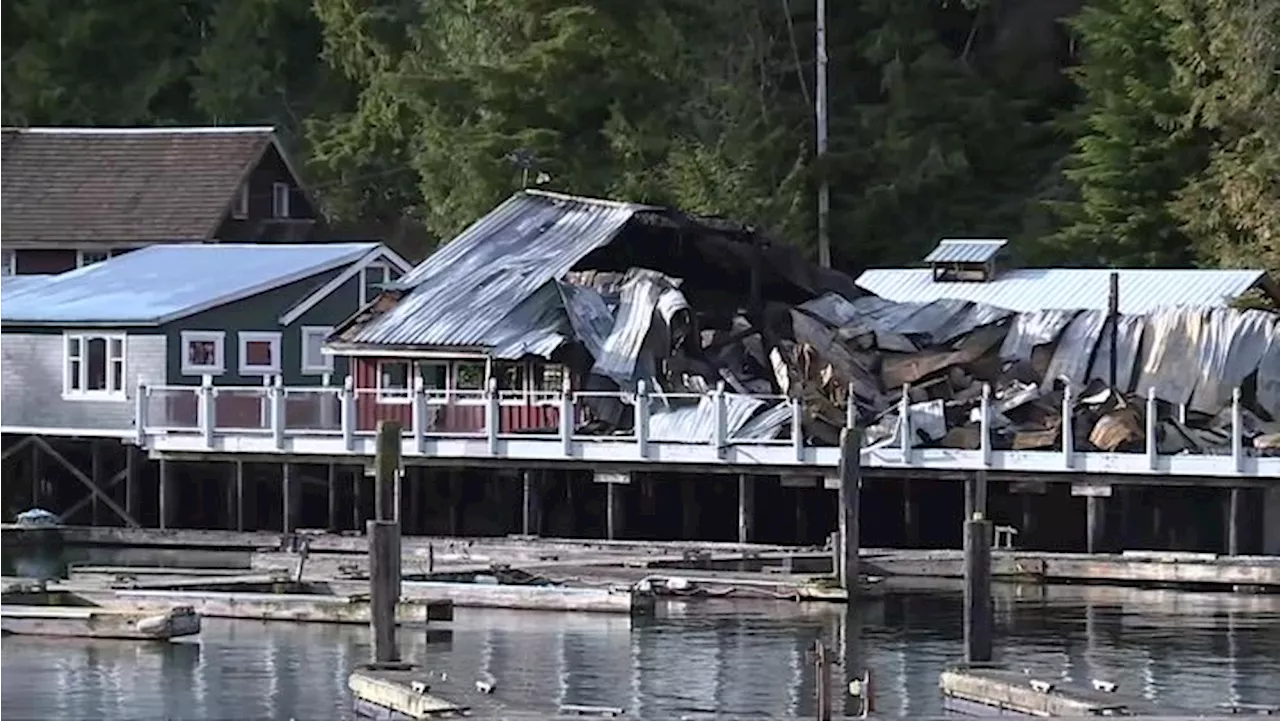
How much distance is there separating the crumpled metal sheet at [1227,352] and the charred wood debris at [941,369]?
0.03m

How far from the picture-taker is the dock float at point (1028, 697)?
109 feet

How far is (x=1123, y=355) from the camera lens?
5728cm

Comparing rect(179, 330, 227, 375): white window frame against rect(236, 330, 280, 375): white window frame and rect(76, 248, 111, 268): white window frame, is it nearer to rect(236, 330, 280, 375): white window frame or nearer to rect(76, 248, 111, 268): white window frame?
rect(236, 330, 280, 375): white window frame

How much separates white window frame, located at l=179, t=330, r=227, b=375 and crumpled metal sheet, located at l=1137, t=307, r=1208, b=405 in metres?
15.7

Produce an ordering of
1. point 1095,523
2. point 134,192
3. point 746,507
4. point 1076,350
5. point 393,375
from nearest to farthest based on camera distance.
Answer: point 1095,523, point 746,507, point 1076,350, point 393,375, point 134,192

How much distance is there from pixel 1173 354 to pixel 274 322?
15846 mm

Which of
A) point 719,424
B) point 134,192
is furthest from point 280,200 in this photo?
point 719,424

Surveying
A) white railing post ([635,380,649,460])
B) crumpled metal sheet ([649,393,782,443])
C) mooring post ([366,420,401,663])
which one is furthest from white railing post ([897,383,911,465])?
mooring post ([366,420,401,663])

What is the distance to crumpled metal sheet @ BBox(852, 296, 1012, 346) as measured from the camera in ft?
192

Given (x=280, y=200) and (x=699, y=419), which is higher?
(x=280, y=200)

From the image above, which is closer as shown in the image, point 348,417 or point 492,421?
point 492,421

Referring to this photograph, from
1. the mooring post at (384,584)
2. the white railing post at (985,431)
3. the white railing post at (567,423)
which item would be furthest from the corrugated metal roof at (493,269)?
the mooring post at (384,584)

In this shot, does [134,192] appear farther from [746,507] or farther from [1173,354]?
[1173,354]

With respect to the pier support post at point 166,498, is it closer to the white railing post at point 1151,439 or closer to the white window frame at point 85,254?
the white railing post at point 1151,439
